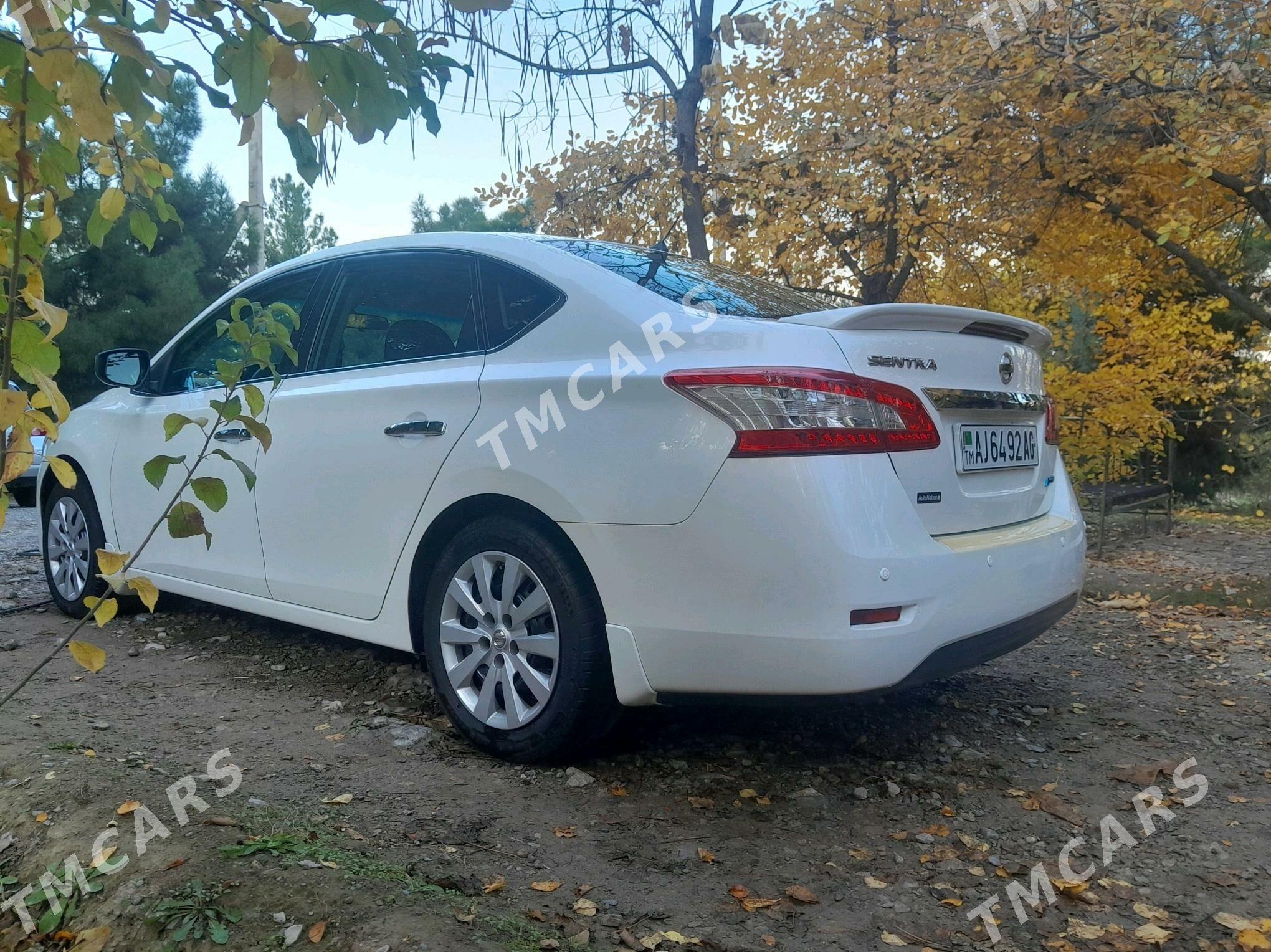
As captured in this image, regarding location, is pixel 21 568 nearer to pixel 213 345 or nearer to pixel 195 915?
pixel 213 345

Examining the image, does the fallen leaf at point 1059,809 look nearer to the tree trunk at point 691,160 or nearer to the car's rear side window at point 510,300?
the car's rear side window at point 510,300

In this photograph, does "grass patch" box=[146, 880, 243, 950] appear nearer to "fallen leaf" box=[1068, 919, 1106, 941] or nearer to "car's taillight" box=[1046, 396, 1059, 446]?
"fallen leaf" box=[1068, 919, 1106, 941]

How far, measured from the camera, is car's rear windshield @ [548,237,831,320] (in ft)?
9.52

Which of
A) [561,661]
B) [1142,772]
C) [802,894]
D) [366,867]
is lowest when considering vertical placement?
[1142,772]

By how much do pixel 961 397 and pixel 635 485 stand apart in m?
0.95

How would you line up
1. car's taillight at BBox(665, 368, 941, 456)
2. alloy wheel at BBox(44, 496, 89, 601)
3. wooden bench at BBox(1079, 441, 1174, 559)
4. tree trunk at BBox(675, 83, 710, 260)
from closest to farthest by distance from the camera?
car's taillight at BBox(665, 368, 941, 456), alloy wheel at BBox(44, 496, 89, 601), tree trunk at BBox(675, 83, 710, 260), wooden bench at BBox(1079, 441, 1174, 559)

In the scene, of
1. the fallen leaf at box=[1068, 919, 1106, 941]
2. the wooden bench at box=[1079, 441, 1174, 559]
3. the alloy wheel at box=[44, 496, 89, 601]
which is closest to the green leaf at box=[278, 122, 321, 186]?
the fallen leaf at box=[1068, 919, 1106, 941]

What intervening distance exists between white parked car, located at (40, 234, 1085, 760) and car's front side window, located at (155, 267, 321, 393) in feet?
0.44

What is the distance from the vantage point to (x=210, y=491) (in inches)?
78.8

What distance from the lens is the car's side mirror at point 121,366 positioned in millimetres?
4297

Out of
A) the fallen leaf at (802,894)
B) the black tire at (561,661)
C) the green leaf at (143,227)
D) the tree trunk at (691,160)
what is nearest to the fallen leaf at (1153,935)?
the fallen leaf at (802,894)

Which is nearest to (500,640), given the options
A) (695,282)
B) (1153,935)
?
(695,282)

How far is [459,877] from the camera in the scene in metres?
2.23

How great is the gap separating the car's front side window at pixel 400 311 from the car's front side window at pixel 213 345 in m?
0.25
